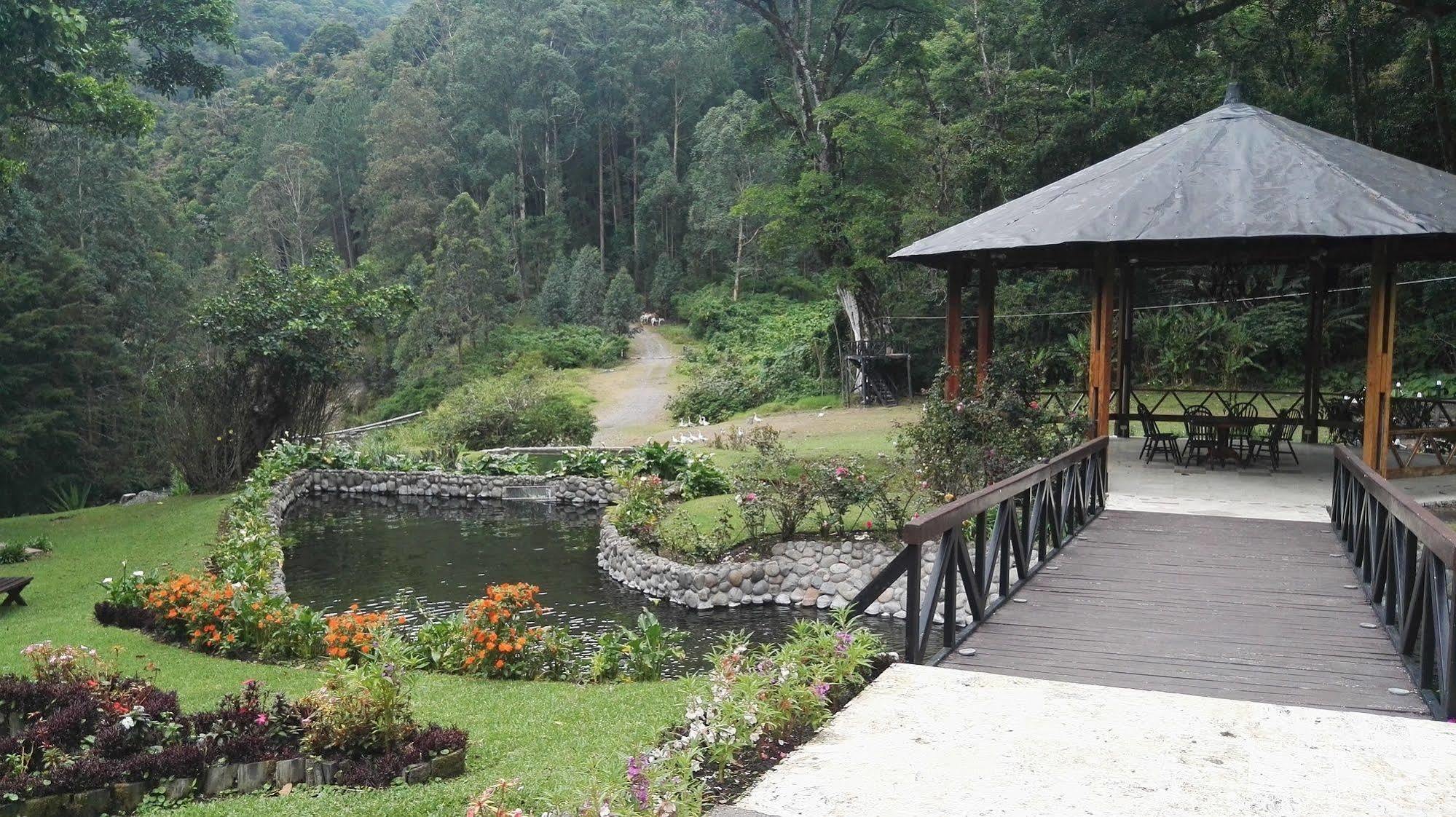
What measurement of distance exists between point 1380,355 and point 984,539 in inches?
203

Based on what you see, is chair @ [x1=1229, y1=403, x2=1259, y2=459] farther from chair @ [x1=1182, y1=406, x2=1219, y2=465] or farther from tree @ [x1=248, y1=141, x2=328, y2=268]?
tree @ [x1=248, y1=141, x2=328, y2=268]

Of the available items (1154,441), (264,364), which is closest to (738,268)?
(264,364)

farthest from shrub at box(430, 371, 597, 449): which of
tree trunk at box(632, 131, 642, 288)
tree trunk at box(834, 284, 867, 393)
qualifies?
tree trunk at box(632, 131, 642, 288)

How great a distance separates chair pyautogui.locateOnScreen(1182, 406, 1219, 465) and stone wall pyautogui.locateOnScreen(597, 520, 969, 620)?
3169 millimetres

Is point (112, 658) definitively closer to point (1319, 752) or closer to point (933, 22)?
point (1319, 752)

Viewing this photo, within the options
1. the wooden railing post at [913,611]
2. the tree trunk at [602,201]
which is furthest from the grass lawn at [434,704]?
the tree trunk at [602,201]

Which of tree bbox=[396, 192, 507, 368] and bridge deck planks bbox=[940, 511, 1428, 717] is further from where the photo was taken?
tree bbox=[396, 192, 507, 368]

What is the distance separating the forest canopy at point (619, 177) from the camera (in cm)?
1753

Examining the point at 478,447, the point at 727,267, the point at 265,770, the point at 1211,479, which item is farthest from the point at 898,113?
the point at 727,267

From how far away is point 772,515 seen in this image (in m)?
11.5

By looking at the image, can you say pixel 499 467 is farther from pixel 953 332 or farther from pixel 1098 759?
pixel 1098 759

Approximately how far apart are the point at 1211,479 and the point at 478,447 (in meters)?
15.9

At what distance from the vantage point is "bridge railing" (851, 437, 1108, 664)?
4.78 m

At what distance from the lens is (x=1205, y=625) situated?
219 inches
